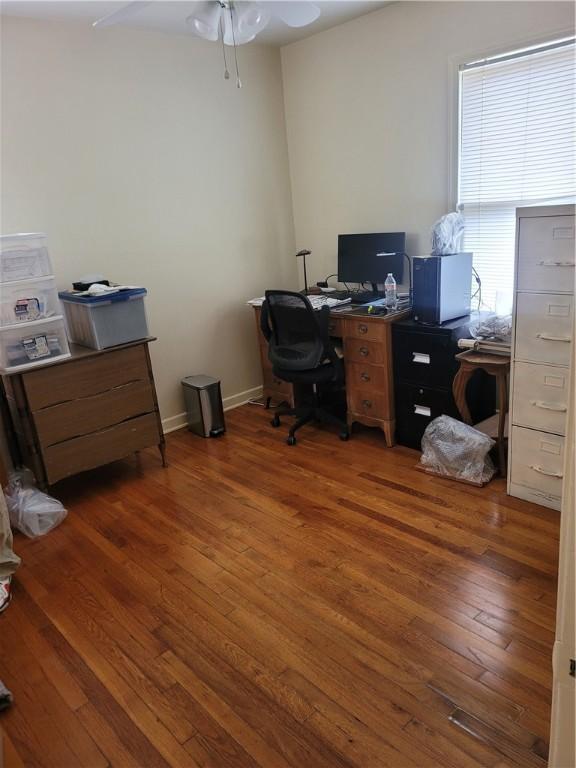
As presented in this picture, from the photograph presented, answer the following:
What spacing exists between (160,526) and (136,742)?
1217 mm

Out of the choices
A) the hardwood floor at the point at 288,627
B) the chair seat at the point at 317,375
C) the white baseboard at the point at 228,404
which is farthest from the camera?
the white baseboard at the point at 228,404

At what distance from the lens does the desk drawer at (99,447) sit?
2963mm

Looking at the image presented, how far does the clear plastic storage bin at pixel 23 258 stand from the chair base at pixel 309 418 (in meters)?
1.74

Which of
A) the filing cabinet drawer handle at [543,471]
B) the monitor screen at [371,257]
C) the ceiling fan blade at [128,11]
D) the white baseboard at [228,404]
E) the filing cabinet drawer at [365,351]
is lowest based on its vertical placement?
the white baseboard at [228,404]

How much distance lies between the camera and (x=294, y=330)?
11.5ft

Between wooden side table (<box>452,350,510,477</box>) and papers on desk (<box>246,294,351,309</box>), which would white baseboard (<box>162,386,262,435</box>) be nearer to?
papers on desk (<box>246,294,351,309</box>)

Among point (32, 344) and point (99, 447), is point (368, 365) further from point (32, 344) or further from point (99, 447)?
point (32, 344)

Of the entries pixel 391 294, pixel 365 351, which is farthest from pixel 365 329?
pixel 391 294

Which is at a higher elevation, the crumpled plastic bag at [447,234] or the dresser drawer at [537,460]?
the crumpled plastic bag at [447,234]

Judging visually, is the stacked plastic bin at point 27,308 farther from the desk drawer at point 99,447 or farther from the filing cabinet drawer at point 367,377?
the filing cabinet drawer at point 367,377

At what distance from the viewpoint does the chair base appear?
3619 mm

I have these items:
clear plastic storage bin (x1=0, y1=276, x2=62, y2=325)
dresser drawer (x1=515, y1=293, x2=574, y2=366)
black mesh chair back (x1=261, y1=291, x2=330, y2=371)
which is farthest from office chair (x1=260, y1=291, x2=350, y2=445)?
clear plastic storage bin (x1=0, y1=276, x2=62, y2=325)

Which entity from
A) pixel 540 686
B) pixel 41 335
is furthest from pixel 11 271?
pixel 540 686

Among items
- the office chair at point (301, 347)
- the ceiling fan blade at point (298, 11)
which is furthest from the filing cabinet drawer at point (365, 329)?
the ceiling fan blade at point (298, 11)
